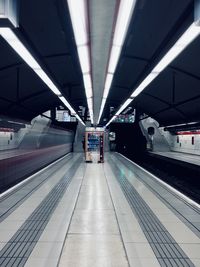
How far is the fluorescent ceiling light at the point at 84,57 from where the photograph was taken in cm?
525

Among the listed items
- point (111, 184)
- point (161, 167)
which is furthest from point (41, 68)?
point (161, 167)

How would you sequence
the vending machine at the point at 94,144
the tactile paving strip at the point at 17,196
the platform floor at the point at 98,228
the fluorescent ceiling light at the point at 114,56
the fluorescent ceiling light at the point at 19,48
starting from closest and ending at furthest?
the fluorescent ceiling light at the point at 19,48 < the platform floor at the point at 98,228 < the fluorescent ceiling light at the point at 114,56 < the tactile paving strip at the point at 17,196 < the vending machine at the point at 94,144

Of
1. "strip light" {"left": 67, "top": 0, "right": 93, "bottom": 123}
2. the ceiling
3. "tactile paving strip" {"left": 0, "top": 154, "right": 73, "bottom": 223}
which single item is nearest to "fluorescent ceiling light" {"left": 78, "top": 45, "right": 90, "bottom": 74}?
"strip light" {"left": 67, "top": 0, "right": 93, "bottom": 123}

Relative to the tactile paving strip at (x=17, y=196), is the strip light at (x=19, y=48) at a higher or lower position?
higher

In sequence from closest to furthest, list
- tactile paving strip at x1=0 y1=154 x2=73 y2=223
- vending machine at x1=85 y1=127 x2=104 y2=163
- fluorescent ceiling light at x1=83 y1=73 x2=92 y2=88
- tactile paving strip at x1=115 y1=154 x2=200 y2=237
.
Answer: tactile paving strip at x1=115 y1=154 x2=200 y2=237 < tactile paving strip at x1=0 y1=154 x2=73 y2=223 < fluorescent ceiling light at x1=83 y1=73 x2=92 y2=88 < vending machine at x1=85 y1=127 x2=104 y2=163

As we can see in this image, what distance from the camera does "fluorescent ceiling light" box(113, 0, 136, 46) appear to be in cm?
330

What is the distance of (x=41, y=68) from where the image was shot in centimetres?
624

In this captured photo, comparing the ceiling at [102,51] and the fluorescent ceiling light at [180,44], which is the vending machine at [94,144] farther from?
the fluorescent ceiling light at [180,44]

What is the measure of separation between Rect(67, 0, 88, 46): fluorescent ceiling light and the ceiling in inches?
3.8

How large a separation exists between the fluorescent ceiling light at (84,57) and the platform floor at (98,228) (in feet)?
9.75

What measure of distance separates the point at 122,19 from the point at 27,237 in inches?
133

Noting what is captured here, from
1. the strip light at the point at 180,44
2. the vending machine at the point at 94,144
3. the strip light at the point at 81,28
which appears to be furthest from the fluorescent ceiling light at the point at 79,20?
the vending machine at the point at 94,144

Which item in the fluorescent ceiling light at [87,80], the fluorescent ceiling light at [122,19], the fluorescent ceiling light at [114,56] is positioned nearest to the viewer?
the fluorescent ceiling light at [122,19]

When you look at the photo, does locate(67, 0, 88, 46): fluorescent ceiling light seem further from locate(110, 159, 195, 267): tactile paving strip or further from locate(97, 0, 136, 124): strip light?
locate(110, 159, 195, 267): tactile paving strip
